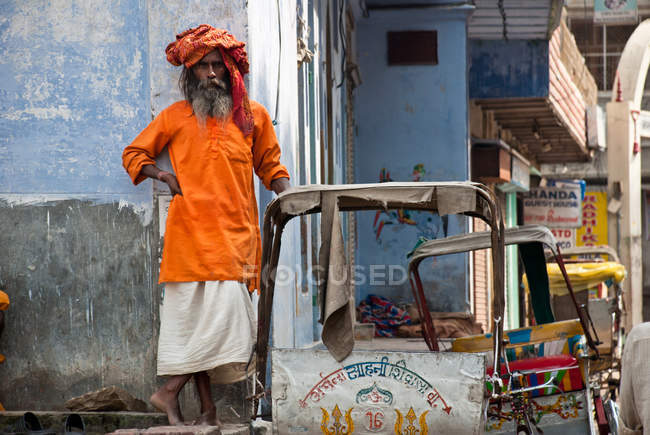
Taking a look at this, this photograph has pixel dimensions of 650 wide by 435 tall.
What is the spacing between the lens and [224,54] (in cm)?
540

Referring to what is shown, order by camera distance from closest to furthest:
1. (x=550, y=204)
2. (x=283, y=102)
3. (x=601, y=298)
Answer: (x=283, y=102)
(x=601, y=298)
(x=550, y=204)

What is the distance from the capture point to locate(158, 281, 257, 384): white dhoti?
516cm

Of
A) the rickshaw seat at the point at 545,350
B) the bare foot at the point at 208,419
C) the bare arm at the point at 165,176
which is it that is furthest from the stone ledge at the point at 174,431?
the rickshaw seat at the point at 545,350

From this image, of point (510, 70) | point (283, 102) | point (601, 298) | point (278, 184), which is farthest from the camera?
point (510, 70)

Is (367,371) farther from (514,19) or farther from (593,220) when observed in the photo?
(593,220)

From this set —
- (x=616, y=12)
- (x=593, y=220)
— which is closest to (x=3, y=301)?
(x=616, y=12)

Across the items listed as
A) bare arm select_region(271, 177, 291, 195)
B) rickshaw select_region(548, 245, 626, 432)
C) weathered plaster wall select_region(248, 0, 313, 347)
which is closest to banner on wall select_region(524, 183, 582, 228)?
rickshaw select_region(548, 245, 626, 432)

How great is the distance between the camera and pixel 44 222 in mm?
5926

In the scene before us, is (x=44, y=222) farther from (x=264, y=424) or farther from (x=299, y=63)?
(x=299, y=63)

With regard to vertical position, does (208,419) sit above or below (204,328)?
below

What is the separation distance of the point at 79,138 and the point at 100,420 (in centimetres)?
173

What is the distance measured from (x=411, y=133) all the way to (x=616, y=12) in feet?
24.7

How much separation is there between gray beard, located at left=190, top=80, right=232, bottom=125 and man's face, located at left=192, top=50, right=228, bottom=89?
19mm

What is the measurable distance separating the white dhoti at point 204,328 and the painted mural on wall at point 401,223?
7.39 meters
